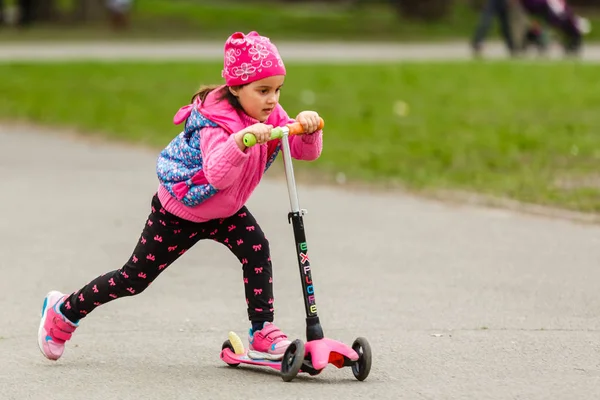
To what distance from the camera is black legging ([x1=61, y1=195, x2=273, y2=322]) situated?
5211 millimetres

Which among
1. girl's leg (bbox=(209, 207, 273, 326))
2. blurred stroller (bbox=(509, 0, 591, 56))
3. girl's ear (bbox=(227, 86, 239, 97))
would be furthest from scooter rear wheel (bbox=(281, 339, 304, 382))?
blurred stroller (bbox=(509, 0, 591, 56))

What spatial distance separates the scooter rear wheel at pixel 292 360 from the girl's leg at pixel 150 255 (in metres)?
0.64

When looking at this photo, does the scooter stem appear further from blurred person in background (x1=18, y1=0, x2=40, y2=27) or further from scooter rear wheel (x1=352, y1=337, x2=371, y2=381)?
blurred person in background (x1=18, y1=0, x2=40, y2=27)

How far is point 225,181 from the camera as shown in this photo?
4.80 metres

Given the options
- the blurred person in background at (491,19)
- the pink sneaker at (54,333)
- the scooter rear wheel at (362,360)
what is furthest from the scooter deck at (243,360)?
the blurred person in background at (491,19)

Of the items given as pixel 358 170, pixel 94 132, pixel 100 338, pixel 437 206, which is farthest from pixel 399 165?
pixel 100 338

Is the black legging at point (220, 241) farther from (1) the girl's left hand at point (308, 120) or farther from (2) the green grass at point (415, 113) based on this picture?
(2) the green grass at point (415, 113)

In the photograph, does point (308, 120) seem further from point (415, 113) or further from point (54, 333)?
point (415, 113)

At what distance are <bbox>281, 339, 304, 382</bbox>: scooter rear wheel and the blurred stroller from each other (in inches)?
714

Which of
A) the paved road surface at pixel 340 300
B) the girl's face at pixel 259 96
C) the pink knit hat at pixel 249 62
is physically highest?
the pink knit hat at pixel 249 62

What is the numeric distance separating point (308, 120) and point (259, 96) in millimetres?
215

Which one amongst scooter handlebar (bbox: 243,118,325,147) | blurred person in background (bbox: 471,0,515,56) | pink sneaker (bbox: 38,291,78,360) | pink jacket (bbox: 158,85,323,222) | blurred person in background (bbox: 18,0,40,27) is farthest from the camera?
blurred person in background (bbox: 18,0,40,27)

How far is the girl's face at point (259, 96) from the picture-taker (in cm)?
496

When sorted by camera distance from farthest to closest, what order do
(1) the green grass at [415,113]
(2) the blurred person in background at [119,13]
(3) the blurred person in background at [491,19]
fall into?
(2) the blurred person in background at [119,13] → (3) the blurred person in background at [491,19] → (1) the green grass at [415,113]
